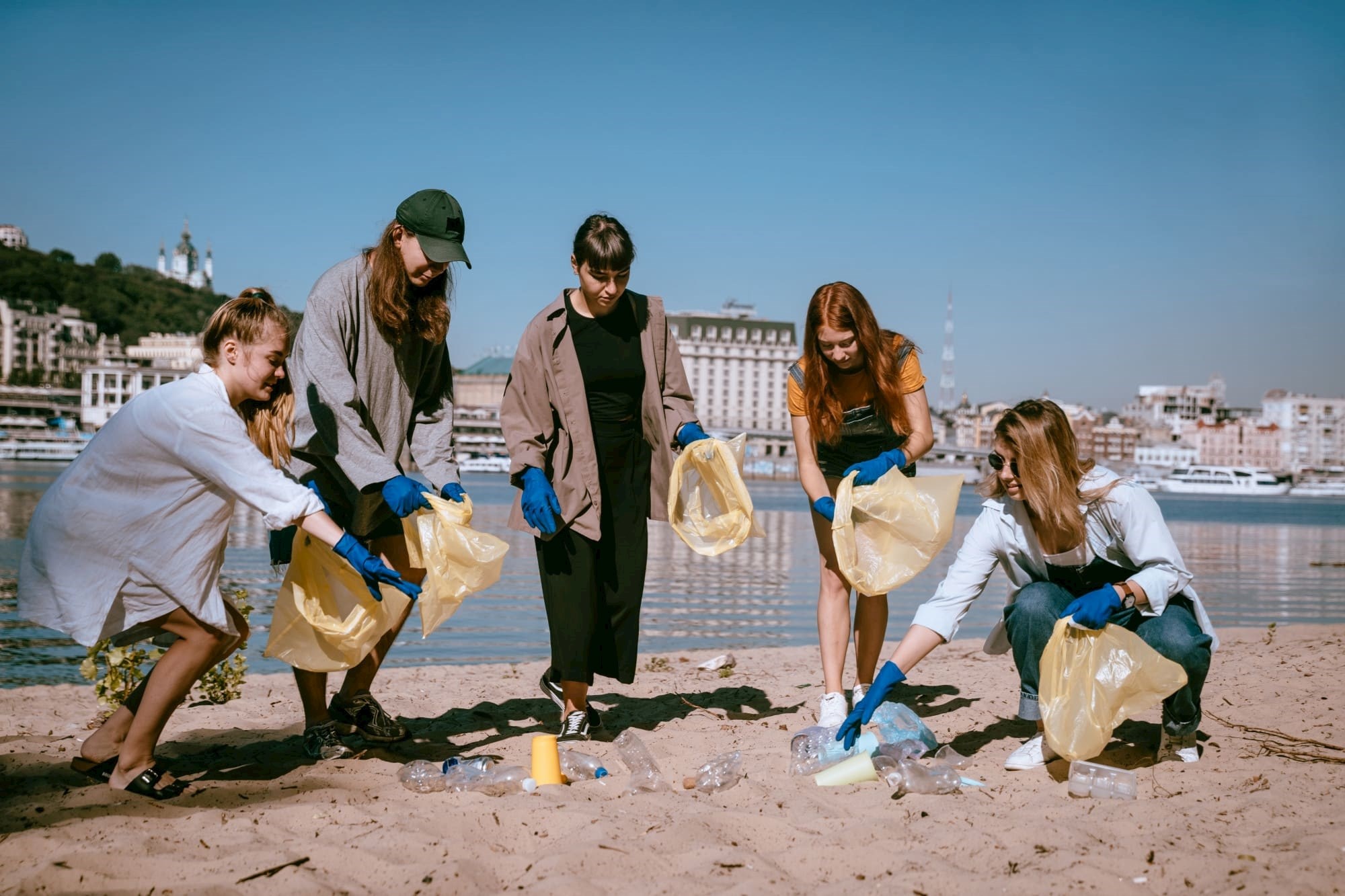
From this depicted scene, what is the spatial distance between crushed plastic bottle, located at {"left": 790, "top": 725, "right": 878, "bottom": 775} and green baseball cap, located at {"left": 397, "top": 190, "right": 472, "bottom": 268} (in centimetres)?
189

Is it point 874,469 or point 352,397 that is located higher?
point 352,397

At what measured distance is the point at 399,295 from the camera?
332cm

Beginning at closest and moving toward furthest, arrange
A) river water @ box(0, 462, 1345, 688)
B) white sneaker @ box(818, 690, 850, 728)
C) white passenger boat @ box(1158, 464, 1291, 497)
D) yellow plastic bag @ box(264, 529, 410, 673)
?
yellow plastic bag @ box(264, 529, 410, 673) → white sneaker @ box(818, 690, 850, 728) → river water @ box(0, 462, 1345, 688) → white passenger boat @ box(1158, 464, 1291, 497)

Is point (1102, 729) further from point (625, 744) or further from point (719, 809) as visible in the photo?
point (625, 744)

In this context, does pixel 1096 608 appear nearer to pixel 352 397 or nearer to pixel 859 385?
pixel 859 385

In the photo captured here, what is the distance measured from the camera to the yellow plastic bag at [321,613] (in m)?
3.14

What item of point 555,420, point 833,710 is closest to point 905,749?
point 833,710

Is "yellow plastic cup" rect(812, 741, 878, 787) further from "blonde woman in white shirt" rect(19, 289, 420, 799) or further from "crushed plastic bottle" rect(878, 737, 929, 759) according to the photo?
"blonde woman in white shirt" rect(19, 289, 420, 799)

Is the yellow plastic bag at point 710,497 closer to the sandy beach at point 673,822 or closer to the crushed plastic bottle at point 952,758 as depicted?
the sandy beach at point 673,822

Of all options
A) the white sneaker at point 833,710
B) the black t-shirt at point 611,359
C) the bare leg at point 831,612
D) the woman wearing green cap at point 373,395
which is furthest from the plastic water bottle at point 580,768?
the black t-shirt at point 611,359

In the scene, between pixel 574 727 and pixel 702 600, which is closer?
pixel 574 727

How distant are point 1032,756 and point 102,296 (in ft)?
501

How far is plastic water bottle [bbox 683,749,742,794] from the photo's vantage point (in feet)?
10.0

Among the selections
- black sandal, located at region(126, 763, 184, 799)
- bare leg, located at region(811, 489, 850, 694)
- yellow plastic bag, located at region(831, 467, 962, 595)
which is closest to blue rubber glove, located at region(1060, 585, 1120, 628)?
yellow plastic bag, located at region(831, 467, 962, 595)
